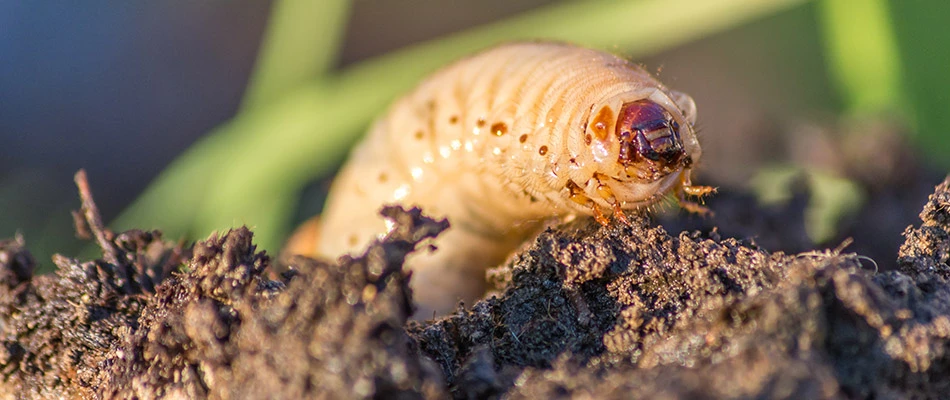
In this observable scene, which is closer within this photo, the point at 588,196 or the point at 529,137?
the point at 588,196

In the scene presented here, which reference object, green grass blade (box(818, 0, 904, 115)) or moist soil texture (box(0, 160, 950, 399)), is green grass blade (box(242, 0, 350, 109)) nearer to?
moist soil texture (box(0, 160, 950, 399))

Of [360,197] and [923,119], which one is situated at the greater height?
[360,197]

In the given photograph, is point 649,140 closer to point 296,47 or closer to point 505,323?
point 505,323

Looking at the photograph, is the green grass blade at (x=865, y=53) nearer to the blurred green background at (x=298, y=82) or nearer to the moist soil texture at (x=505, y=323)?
the blurred green background at (x=298, y=82)

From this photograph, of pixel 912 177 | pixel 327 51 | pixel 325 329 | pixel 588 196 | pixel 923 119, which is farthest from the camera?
pixel 327 51

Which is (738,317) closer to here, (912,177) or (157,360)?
(157,360)

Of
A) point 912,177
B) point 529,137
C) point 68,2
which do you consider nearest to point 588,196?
point 529,137

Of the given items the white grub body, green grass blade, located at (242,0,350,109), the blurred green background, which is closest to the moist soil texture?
the white grub body
